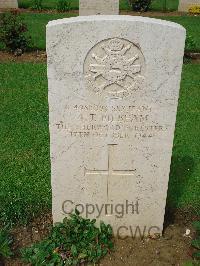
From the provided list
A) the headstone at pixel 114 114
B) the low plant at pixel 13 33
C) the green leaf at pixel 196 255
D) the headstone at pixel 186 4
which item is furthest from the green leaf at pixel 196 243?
the headstone at pixel 186 4

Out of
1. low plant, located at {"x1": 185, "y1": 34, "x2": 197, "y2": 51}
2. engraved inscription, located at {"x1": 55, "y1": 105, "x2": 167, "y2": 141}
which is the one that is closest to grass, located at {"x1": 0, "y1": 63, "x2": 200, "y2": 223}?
engraved inscription, located at {"x1": 55, "y1": 105, "x2": 167, "y2": 141}

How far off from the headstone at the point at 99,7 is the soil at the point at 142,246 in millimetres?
9103

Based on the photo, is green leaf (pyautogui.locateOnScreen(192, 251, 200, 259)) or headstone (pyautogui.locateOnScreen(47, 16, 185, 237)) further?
green leaf (pyautogui.locateOnScreen(192, 251, 200, 259))

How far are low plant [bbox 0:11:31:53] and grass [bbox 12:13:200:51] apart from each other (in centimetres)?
63

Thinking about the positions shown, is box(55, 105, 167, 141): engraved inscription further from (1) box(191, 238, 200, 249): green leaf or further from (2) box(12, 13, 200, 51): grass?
(2) box(12, 13, 200, 51): grass

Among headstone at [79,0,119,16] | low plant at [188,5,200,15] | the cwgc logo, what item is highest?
the cwgc logo

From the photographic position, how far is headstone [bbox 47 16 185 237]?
10.5 ft

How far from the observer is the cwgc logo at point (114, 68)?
127 inches

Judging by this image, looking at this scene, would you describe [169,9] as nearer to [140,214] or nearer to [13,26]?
[13,26]

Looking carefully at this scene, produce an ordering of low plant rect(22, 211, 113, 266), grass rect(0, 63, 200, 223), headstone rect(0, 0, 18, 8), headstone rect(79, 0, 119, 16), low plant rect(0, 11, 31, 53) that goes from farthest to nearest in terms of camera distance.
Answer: headstone rect(0, 0, 18, 8) → headstone rect(79, 0, 119, 16) → low plant rect(0, 11, 31, 53) → grass rect(0, 63, 200, 223) → low plant rect(22, 211, 113, 266)

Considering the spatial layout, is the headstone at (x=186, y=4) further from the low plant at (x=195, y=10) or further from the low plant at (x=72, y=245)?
the low plant at (x=72, y=245)

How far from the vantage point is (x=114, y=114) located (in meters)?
3.49

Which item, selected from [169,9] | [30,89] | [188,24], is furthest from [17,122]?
[169,9]

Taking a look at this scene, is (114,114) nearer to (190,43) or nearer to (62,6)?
(190,43)
